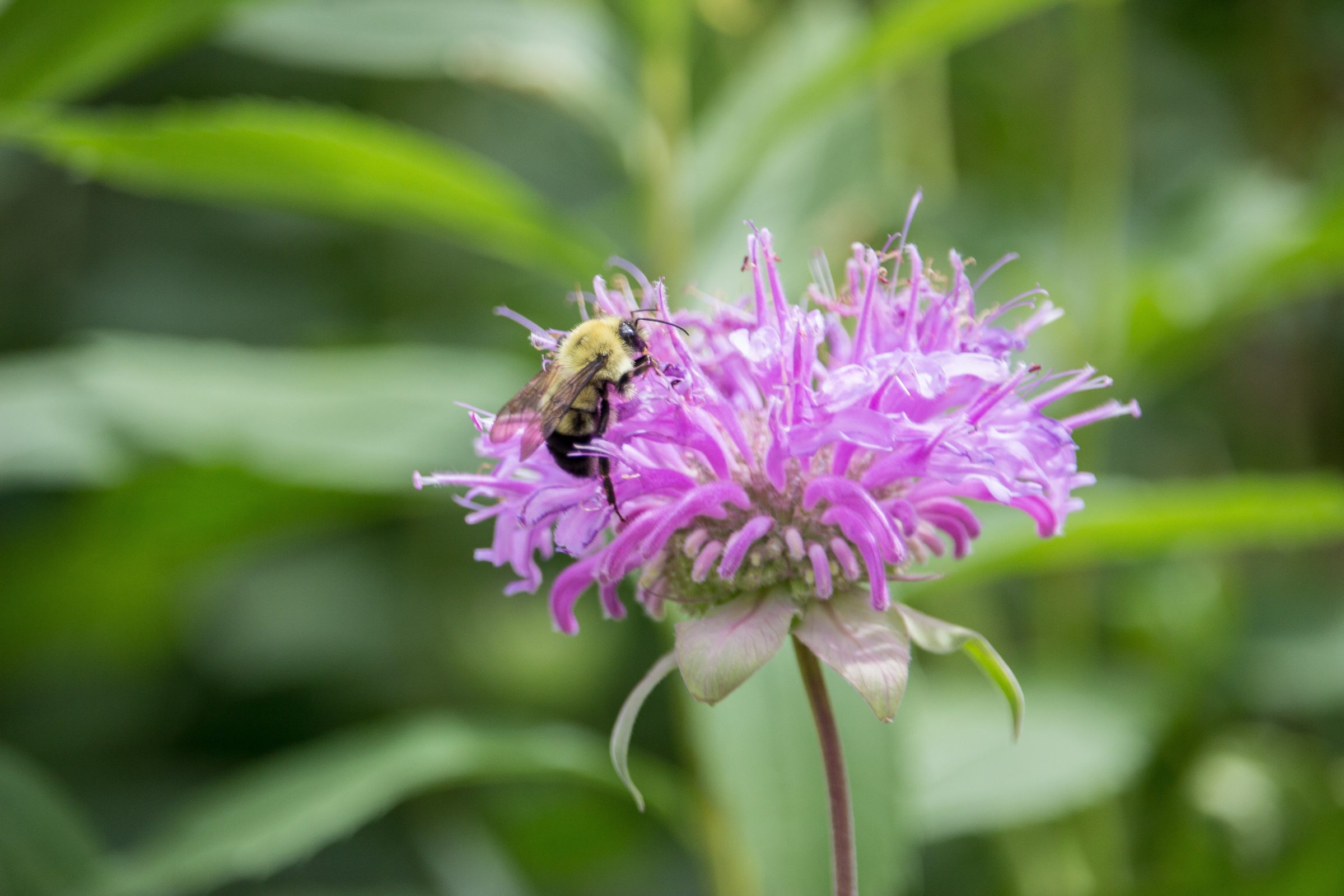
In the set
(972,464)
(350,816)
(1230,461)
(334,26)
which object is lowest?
(350,816)

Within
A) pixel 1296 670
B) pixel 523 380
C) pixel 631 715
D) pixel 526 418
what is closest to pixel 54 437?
pixel 523 380

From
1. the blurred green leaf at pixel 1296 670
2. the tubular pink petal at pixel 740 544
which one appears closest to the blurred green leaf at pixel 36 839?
the tubular pink petal at pixel 740 544

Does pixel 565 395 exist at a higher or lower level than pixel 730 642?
higher

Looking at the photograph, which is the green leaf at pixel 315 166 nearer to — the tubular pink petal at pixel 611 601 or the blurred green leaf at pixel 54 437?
the blurred green leaf at pixel 54 437

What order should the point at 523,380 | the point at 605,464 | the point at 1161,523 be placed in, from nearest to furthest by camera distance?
1. the point at 605,464
2. the point at 1161,523
3. the point at 523,380

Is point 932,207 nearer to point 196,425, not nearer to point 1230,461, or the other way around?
point 1230,461

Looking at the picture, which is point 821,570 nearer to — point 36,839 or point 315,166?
point 315,166

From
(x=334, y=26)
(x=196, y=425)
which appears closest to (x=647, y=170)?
(x=334, y=26)
